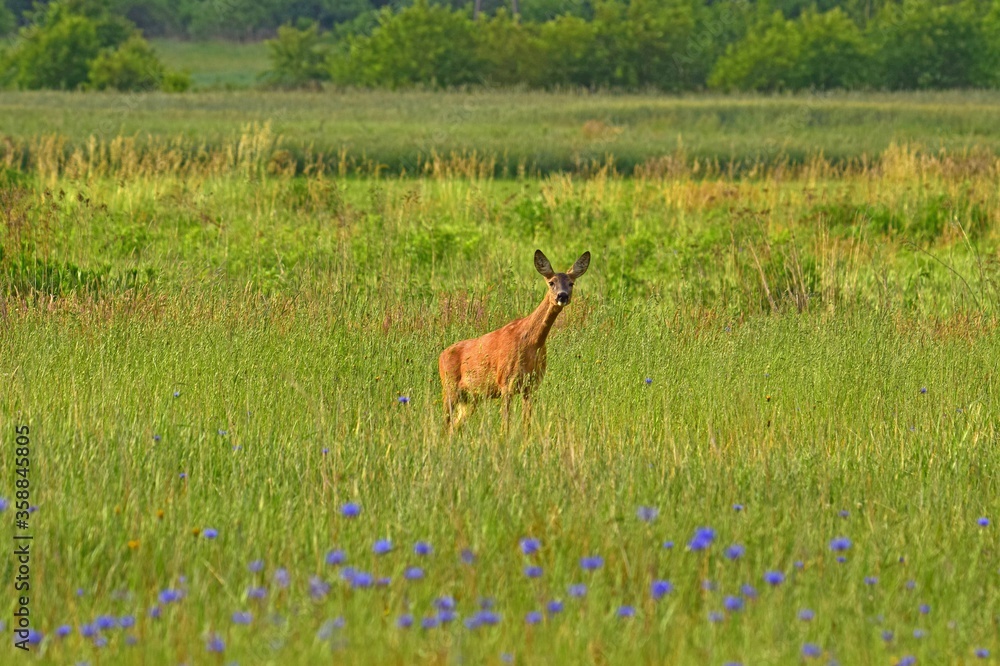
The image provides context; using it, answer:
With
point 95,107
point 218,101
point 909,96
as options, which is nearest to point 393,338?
point 95,107

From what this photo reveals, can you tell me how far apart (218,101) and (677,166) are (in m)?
26.0

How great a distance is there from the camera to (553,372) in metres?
6.65

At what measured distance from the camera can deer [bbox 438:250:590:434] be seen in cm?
552

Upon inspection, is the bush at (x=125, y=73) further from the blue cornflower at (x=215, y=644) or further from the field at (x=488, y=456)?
the blue cornflower at (x=215, y=644)

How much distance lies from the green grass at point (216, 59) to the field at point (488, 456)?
69662 millimetres

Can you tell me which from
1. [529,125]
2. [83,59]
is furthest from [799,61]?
[83,59]

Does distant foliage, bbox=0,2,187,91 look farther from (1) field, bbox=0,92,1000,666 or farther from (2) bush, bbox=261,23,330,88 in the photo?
(1) field, bbox=0,92,1000,666

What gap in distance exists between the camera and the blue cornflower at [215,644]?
9.75ft

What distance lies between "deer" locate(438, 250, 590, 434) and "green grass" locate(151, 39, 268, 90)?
73146 millimetres

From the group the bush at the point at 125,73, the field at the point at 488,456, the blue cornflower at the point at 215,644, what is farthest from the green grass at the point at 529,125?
the blue cornflower at the point at 215,644

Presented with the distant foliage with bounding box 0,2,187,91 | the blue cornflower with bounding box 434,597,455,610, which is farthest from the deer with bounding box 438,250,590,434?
the distant foliage with bounding box 0,2,187,91

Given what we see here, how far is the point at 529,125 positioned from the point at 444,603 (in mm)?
30270

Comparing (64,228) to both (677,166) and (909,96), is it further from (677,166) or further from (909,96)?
(909,96)

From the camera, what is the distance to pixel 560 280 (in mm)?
5328
